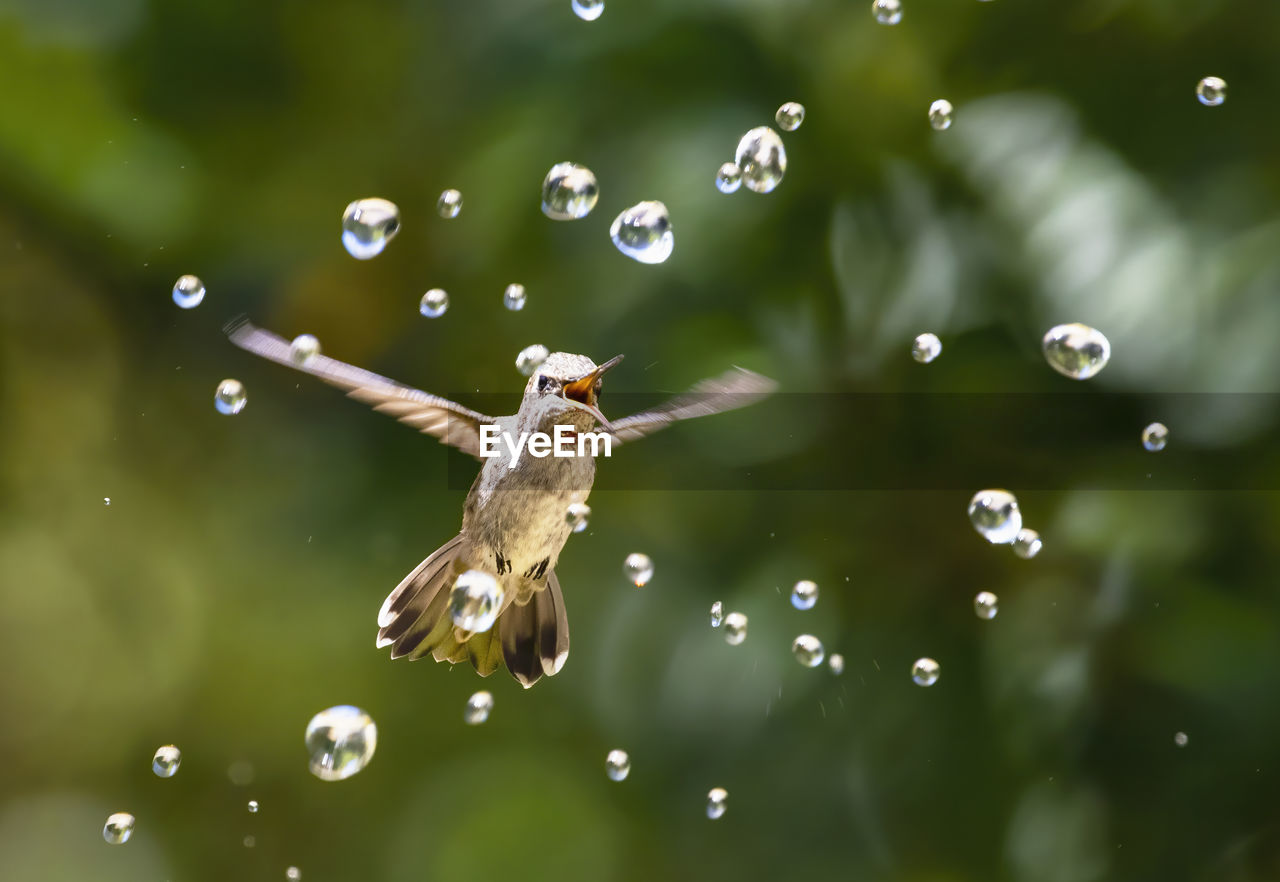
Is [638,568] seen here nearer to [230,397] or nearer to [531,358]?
[531,358]

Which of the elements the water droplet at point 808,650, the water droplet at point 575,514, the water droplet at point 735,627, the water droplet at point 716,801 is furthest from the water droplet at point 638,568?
the water droplet at point 575,514

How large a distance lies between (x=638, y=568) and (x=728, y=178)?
61 cm

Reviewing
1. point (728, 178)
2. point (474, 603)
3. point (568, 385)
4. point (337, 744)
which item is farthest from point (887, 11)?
point (337, 744)

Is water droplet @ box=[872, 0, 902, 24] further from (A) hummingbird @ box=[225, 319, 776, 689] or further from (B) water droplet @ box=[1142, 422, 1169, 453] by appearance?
(A) hummingbird @ box=[225, 319, 776, 689]

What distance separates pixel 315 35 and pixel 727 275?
81cm

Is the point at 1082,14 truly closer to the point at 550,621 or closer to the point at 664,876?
the point at 550,621

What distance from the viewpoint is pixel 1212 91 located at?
1.54m

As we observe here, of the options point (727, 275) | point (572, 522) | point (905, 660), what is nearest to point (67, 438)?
point (727, 275)

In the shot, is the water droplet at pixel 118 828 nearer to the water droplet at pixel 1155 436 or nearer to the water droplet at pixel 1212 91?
the water droplet at pixel 1155 436

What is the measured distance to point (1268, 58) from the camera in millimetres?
1556

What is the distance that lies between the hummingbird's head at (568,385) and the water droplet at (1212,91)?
1.14 m

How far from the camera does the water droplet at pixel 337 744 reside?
2.91 feet

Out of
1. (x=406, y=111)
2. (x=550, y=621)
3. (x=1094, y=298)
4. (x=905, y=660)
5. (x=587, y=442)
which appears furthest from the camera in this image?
(x=406, y=111)

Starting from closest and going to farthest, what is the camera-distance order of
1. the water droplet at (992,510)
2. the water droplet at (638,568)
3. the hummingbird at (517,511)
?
1. the hummingbird at (517,511)
2. the water droplet at (992,510)
3. the water droplet at (638,568)
